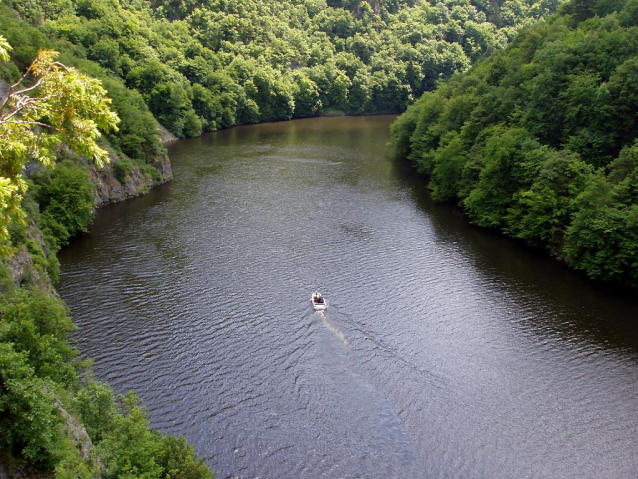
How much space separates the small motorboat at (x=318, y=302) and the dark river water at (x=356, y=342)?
2.39 feet

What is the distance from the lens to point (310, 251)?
2256 inches

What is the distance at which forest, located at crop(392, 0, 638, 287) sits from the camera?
5222 cm

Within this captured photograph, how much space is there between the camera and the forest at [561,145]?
52.2 m

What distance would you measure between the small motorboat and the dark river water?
73 centimetres

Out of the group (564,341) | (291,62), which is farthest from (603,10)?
(291,62)

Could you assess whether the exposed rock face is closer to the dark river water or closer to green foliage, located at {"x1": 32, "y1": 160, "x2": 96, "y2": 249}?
the dark river water

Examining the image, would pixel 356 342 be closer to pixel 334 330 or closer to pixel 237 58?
pixel 334 330

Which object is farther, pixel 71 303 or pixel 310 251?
pixel 310 251

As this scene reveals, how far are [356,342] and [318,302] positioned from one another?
6.10 metres

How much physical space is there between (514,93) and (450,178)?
49.4 ft

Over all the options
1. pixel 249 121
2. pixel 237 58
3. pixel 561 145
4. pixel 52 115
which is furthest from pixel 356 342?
pixel 237 58

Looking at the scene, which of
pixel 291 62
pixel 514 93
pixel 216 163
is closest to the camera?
pixel 514 93

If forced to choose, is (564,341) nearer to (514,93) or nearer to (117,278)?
(117,278)

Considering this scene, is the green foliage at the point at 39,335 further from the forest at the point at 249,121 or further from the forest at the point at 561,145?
the forest at the point at 561,145
